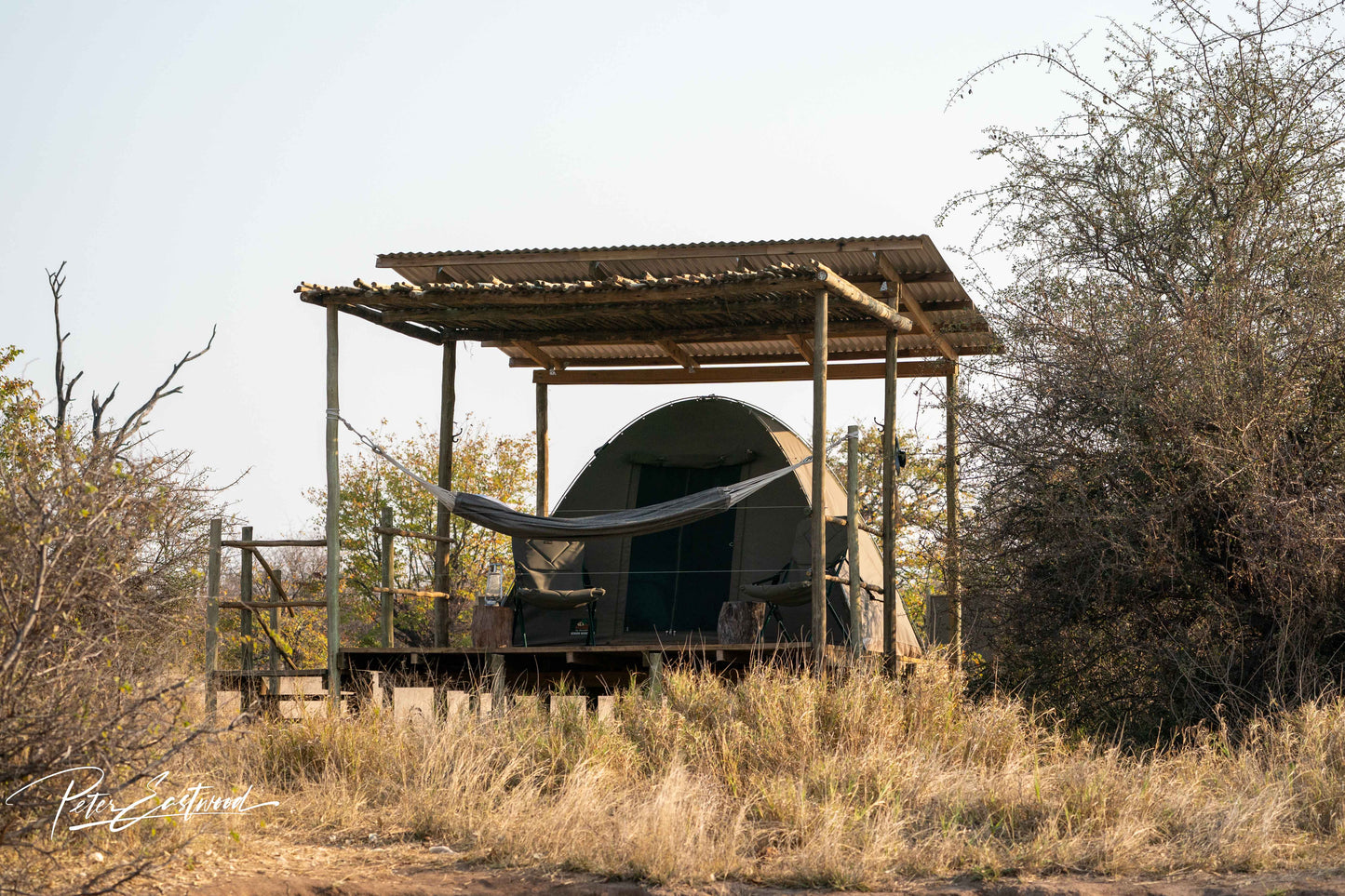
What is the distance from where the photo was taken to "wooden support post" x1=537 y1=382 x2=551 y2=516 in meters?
11.0

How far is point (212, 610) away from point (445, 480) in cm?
217

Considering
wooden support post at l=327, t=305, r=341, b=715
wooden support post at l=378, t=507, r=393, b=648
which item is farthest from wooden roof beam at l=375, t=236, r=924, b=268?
wooden support post at l=378, t=507, r=393, b=648

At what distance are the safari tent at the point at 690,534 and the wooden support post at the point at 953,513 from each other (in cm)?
63

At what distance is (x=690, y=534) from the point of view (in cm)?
1035

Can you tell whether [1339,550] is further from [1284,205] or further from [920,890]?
[920,890]

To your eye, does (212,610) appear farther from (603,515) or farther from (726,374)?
(726,374)

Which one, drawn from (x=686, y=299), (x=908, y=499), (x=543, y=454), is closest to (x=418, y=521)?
(x=908, y=499)

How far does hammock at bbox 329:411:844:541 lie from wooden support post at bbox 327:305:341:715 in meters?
0.13

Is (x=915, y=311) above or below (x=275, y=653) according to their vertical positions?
above

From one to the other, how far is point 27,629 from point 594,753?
9.10ft

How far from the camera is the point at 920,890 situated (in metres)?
4.95

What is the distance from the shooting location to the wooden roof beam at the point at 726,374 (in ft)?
35.1

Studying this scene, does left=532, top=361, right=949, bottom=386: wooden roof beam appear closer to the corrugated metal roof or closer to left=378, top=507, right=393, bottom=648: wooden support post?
the corrugated metal roof

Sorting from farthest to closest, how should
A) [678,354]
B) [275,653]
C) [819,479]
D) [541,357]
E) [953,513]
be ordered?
[541,357], [678,354], [953,513], [275,653], [819,479]
